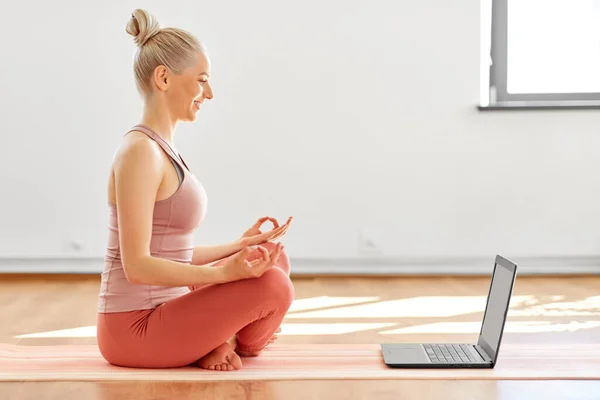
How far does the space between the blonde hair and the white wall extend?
231cm

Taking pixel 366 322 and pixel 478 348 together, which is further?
pixel 366 322

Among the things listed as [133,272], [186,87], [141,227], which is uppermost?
[186,87]

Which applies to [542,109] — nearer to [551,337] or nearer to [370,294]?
[370,294]

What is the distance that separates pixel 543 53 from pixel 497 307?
271 centimetres

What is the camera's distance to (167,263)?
2045mm

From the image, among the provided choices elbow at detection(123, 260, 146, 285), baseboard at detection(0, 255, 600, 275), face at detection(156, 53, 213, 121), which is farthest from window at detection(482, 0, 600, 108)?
elbow at detection(123, 260, 146, 285)

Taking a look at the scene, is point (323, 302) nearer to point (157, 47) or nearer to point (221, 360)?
point (221, 360)

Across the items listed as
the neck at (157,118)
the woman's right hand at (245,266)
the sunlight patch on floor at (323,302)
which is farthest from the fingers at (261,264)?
the sunlight patch on floor at (323,302)

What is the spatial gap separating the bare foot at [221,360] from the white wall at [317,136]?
2354 millimetres

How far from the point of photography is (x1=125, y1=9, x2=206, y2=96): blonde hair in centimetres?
216

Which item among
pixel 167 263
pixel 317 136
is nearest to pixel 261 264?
pixel 167 263

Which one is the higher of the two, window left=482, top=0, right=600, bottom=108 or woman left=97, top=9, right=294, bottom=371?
window left=482, top=0, right=600, bottom=108

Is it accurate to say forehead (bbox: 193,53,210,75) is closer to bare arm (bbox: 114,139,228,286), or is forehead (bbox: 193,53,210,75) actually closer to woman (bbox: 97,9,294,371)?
woman (bbox: 97,9,294,371)

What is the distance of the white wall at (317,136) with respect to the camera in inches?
177
